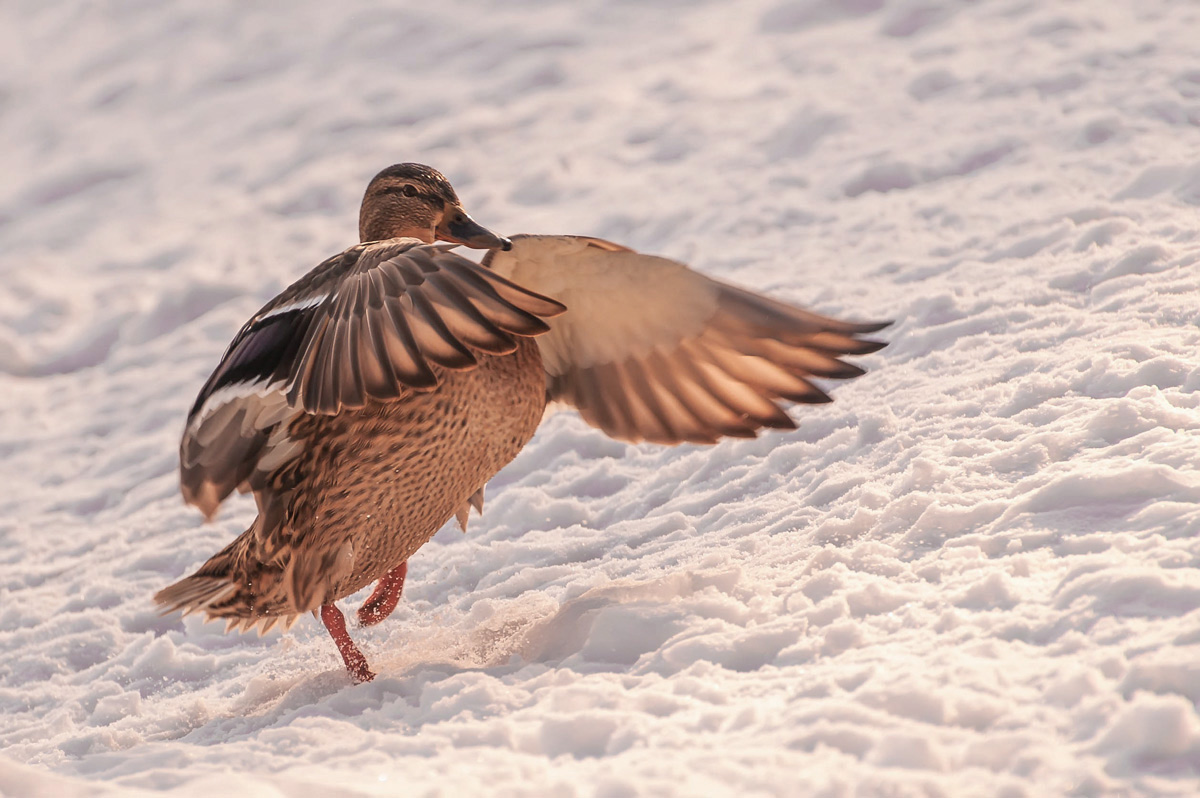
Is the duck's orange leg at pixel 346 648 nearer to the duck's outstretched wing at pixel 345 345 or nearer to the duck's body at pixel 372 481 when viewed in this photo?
the duck's body at pixel 372 481

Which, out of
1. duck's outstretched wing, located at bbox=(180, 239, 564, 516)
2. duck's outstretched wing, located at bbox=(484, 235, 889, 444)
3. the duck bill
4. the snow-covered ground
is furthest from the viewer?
the duck bill

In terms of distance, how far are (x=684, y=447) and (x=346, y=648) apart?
6.31 feet

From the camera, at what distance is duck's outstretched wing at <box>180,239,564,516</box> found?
114 inches

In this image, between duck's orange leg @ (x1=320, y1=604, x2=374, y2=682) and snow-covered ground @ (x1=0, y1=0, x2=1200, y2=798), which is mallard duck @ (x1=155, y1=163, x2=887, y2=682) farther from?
snow-covered ground @ (x1=0, y1=0, x2=1200, y2=798)

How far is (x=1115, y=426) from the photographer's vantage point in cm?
347

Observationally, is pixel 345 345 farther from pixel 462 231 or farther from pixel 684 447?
pixel 684 447

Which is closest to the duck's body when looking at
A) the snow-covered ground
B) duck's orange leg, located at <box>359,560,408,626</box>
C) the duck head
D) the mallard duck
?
the mallard duck

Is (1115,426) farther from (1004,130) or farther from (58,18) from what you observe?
(58,18)

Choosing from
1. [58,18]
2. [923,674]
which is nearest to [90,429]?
[923,674]

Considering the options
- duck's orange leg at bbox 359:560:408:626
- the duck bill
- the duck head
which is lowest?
duck's orange leg at bbox 359:560:408:626

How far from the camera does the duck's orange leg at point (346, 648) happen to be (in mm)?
3379

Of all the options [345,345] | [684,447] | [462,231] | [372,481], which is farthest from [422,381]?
[684,447]

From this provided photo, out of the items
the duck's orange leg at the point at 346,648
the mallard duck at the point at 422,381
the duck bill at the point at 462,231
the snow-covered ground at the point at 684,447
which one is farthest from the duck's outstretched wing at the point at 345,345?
the snow-covered ground at the point at 684,447

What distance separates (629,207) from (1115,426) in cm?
416
